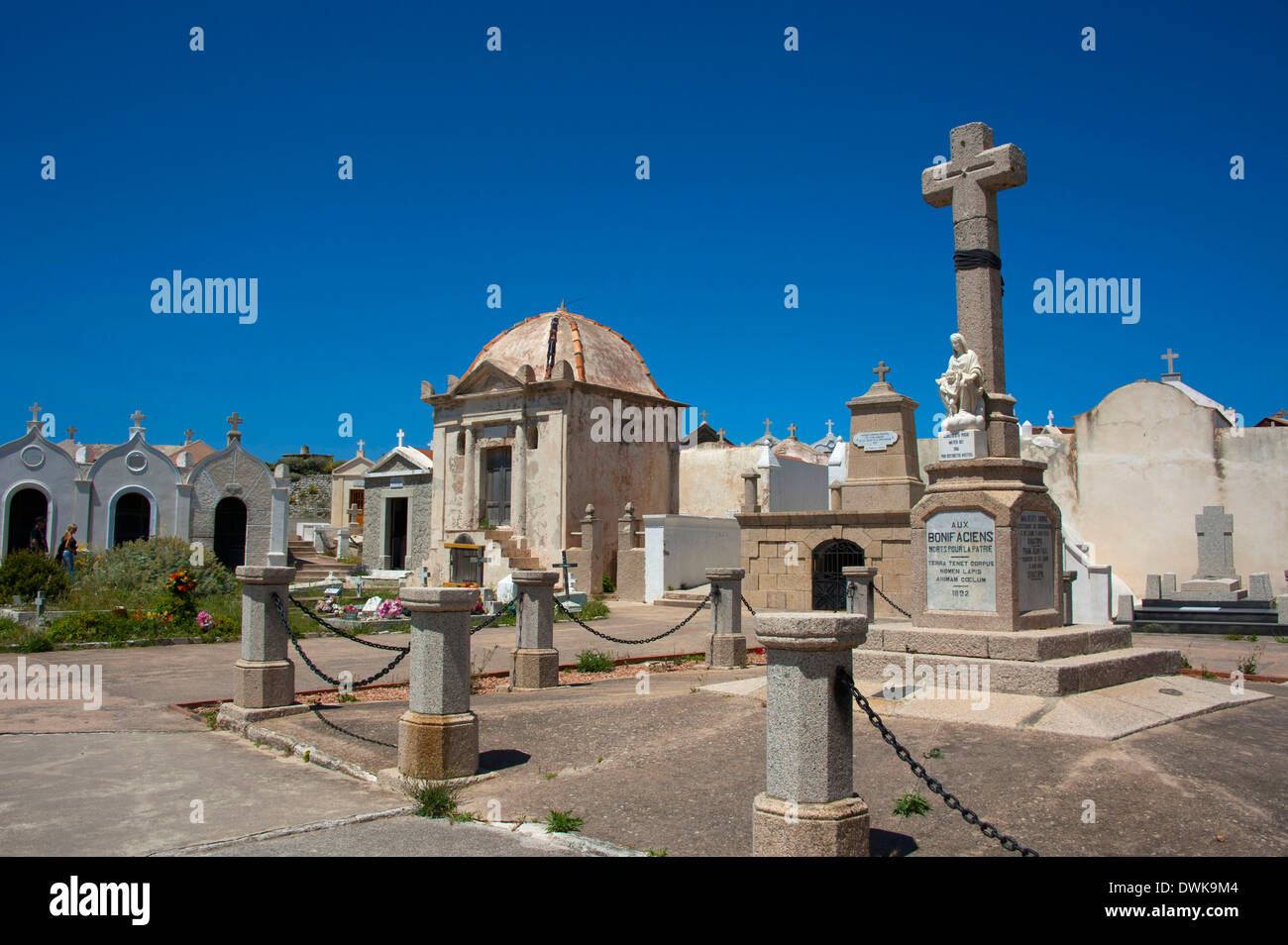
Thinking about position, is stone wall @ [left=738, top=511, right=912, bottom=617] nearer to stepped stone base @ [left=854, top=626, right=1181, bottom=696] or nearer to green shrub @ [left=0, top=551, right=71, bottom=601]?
stepped stone base @ [left=854, top=626, right=1181, bottom=696]

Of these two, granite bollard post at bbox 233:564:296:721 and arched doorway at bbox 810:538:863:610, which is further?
arched doorway at bbox 810:538:863:610

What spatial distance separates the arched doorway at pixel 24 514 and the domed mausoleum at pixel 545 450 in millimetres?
11398

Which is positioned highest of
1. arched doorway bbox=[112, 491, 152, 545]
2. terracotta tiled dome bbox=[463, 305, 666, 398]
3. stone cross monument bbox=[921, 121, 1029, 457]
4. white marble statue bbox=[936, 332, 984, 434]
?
terracotta tiled dome bbox=[463, 305, 666, 398]

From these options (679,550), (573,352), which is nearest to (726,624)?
(679,550)

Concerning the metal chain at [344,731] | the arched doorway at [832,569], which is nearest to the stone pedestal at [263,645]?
the metal chain at [344,731]

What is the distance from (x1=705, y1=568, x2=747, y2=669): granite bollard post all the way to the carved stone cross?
3955mm

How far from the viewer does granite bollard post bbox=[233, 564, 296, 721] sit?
26.4ft

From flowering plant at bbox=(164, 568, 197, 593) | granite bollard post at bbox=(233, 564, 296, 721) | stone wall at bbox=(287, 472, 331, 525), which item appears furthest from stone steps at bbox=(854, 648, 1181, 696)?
stone wall at bbox=(287, 472, 331, 525)

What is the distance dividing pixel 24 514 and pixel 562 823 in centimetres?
2809

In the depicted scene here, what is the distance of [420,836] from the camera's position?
4.81 meters

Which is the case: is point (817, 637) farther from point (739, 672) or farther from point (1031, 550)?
point (739, 672)
